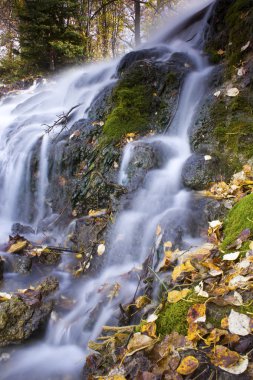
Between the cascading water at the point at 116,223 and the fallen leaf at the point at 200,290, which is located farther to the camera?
the cascading water at the point at 116,223

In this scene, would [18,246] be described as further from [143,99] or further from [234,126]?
[234,126]

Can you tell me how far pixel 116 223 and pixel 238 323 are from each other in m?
2.91

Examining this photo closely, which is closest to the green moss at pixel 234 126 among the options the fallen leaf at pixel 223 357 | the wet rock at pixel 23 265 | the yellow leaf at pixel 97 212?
the yellow leaf at pixel 97 212

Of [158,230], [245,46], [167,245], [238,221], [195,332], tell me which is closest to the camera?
[195,332]

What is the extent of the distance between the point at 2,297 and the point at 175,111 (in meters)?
4.05

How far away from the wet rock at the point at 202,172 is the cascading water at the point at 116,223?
0.15 metres

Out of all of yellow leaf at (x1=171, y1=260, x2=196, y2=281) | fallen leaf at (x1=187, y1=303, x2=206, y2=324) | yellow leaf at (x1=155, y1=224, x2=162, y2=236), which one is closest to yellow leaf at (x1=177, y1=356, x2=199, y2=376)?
fallen leaf at (x1=187, y1=303, x2=206, y2=324)

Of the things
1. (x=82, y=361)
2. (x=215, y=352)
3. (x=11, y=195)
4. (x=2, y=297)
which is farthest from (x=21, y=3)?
(x=215, y=352)

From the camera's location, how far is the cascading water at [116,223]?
3166 millimetres

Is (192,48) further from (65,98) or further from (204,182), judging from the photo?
(204,182)

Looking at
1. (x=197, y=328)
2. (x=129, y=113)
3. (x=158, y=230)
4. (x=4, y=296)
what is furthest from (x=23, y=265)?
(x=197, y=328)

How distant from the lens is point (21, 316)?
133 inches

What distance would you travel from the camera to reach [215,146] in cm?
461

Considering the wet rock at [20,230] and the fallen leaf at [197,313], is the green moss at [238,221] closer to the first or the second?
the fallen leaf at [197,313]
